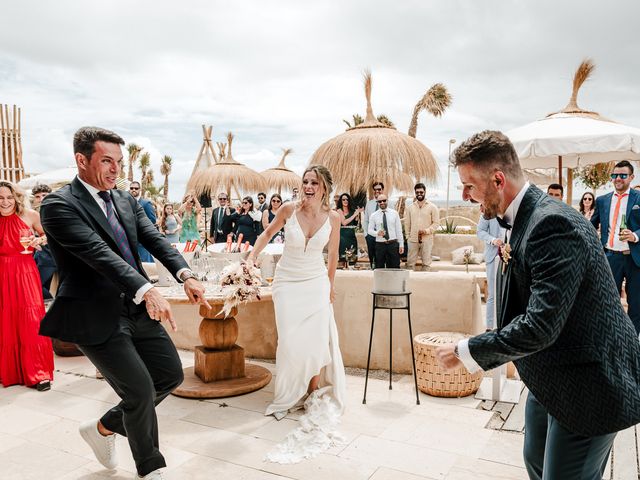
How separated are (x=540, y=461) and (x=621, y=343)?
0.78 m

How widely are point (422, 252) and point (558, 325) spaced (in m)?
10.3

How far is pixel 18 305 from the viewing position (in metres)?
5.52

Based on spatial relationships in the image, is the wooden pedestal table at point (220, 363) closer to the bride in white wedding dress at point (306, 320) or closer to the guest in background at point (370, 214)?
the bride in white wedding dress at point (306, 320)

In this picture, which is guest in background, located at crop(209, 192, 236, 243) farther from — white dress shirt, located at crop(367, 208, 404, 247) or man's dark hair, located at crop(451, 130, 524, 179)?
man's dark hair, located at crop(451, 130, 524, 179)

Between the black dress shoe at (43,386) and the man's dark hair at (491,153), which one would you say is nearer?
the man's dark hair at (491,153)

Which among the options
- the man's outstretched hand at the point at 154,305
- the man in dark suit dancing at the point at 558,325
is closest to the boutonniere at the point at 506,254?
the man in dark suit dancing at the point at 558,325

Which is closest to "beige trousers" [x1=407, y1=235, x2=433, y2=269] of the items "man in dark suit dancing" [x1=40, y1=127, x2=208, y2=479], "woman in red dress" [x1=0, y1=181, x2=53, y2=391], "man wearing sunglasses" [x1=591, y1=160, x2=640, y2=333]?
"man wearing sunglasses" [x1=591, y1=160, x2=640, y2=333]

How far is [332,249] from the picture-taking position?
16.0 feet

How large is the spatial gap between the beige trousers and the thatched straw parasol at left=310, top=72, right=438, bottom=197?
116 inches

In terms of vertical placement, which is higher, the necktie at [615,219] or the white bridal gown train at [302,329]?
the necktie at [615,219]

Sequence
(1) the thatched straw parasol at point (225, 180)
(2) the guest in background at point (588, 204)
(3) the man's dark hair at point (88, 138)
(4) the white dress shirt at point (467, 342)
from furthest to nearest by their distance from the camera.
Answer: (1) the thatched straw parasol at point (225, 180) < (2) the guest in background at point (588, 204) < (3) the man's dark hair at point (88, 138) < (4) the white dress shirt at point (467, 342)

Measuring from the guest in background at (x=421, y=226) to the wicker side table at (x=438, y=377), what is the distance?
21.8ft

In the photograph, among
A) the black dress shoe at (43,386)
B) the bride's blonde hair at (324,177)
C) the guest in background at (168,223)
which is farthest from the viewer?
the guest in background at (168,223)

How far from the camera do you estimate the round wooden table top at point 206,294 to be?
4379 millimetres
